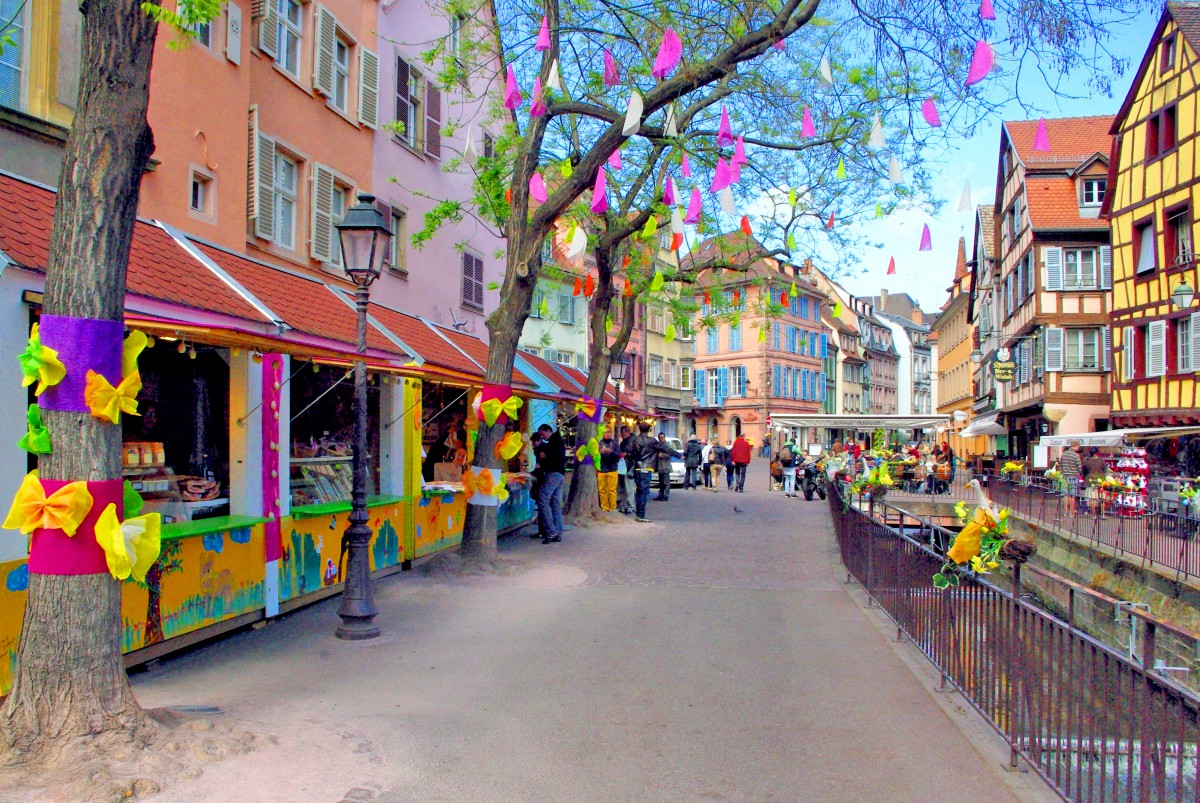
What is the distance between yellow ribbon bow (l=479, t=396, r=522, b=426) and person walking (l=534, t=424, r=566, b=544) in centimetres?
312

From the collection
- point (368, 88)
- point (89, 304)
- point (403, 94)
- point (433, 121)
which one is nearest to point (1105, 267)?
point (433, 121)

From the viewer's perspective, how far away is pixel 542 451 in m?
14.9

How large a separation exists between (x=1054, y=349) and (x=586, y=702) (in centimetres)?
3035

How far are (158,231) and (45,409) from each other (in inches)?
211

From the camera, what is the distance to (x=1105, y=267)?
3228 centimetres

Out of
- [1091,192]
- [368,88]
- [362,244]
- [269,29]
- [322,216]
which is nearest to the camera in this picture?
[362,244]

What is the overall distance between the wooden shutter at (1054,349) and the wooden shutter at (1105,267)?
2241 mm

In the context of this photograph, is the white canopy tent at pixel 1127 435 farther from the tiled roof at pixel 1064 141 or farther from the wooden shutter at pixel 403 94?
the wooden shutter at pixel 403 94

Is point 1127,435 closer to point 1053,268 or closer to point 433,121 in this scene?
point 1053,268

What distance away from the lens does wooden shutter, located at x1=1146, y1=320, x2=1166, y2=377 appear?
25.7 m

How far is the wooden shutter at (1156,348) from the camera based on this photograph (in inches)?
1011

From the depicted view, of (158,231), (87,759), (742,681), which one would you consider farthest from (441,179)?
(87,759)

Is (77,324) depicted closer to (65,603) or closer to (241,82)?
(65,603)

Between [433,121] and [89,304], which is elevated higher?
[433,121]
